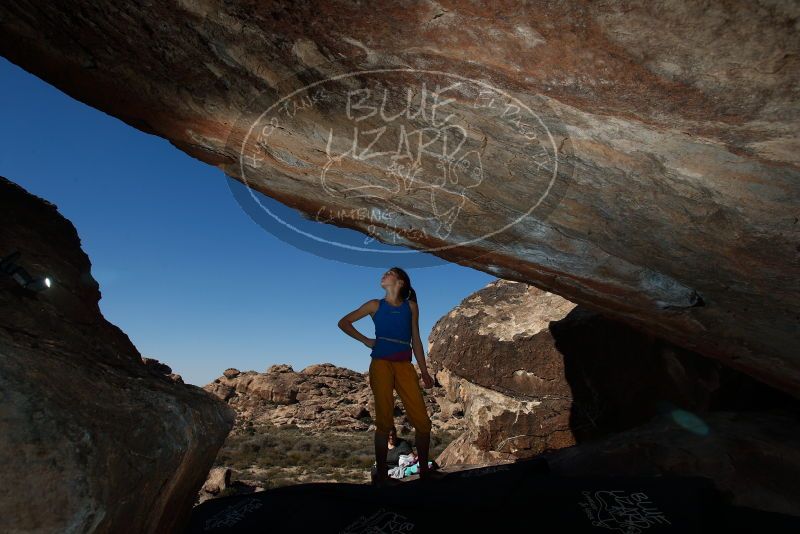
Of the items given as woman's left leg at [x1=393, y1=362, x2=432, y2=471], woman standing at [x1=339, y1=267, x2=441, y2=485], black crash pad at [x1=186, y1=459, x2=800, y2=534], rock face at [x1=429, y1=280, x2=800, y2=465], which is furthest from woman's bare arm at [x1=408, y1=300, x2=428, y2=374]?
rock face at [x1=429, y1=280, x2=800, y2=465]

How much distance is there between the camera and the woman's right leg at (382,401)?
194 inches

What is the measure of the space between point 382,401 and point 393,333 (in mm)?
704

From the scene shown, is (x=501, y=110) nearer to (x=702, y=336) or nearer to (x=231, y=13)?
(x=231, y=13)

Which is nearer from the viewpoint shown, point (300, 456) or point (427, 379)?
point (427, 379)

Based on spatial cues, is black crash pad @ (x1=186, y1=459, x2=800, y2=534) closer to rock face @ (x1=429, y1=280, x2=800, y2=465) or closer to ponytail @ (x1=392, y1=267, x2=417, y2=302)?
ponytail @ (x1=392, y1=267, x2=417, y2=302)

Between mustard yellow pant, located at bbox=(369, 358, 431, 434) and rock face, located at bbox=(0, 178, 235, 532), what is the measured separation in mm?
1838

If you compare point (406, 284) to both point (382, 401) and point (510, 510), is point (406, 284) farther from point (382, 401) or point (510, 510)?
point (510, 510)

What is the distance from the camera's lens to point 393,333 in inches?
198

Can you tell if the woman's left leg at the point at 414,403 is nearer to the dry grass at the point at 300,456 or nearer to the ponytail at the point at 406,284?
A: the ponytail at the point at 406,284

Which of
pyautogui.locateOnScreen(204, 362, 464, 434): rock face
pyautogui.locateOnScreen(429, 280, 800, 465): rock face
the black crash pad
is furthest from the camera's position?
pyautogui.locateOnScreen(204, 362, 464, 434): rock face

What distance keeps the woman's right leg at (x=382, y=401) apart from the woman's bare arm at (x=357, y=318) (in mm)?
355

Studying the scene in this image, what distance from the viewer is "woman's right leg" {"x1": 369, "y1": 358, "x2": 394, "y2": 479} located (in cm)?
493

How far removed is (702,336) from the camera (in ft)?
18.4

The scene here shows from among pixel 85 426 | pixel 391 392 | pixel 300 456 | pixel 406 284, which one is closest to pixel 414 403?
pixel 391 392
